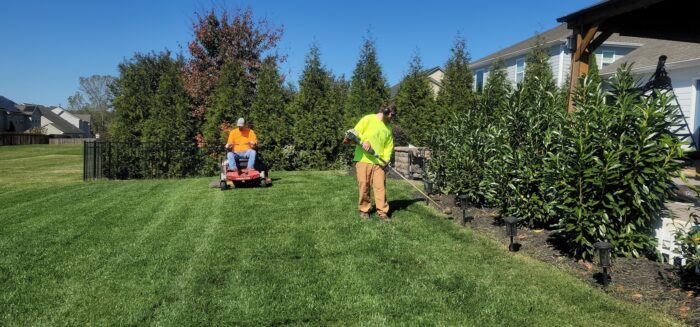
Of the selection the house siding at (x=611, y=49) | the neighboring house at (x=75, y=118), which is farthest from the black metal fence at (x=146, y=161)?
the neighboring house at (x=75, y=118)

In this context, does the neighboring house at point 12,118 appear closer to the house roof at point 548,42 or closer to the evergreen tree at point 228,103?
the evergreen tree at point 228,103

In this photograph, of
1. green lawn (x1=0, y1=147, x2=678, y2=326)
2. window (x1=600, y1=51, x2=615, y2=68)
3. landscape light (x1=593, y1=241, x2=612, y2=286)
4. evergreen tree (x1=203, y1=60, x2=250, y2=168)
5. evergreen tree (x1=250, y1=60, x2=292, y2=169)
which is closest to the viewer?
green lawn (x1=0, y1=147, x2=678, y2=326)

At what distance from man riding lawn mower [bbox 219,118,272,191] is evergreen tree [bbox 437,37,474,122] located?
6567 millimetres

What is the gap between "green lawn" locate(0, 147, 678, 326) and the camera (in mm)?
3561

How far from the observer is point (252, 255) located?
5059 mm

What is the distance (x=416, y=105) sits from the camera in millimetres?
15352

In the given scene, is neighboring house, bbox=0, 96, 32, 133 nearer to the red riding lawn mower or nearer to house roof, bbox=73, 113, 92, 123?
house roof, bbox=73, 113, 92, 123

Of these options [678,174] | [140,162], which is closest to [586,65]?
[678,174]

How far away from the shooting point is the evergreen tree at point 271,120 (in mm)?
13711

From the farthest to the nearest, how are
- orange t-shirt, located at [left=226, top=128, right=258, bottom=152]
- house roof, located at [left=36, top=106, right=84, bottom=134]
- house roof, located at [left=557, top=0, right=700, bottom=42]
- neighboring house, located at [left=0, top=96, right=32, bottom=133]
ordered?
house roof, located at [left=36, top=106, right=84, bottom=134]
neighboring house, located at [left=0, top=96, right=32, bottom=133]
orange t-shirt, located at [left=226, top=128, right=258, bottom=152]
house roof, located at [left=557, top=0, right=700, bottom=42]

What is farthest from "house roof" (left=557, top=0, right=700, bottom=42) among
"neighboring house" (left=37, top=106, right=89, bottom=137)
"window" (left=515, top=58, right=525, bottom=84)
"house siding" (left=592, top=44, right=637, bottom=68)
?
"neighboring house" (left=37, top=106, right=89, bottom=137)

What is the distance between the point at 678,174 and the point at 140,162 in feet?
41.0

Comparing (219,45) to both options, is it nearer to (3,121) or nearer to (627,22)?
(627,22)

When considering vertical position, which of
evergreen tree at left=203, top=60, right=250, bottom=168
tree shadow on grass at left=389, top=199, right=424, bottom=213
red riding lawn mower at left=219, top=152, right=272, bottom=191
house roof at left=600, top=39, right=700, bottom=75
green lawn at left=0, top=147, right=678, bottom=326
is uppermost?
house roof at left=600, top=39, right=700, bottom=75
